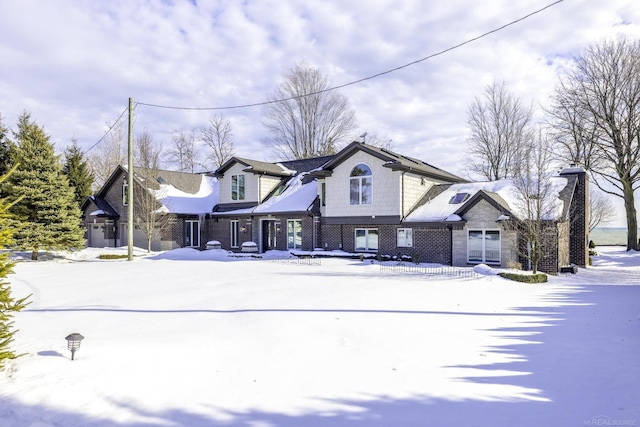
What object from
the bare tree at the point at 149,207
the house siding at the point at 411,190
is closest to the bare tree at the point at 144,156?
the bare tree at the point at 149,207

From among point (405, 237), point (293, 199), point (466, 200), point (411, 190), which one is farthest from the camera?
point (293, 199)

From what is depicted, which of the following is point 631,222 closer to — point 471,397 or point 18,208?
point 471,397

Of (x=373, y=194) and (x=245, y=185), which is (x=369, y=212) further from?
(x=245, y=185)

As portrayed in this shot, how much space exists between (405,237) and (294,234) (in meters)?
7.88

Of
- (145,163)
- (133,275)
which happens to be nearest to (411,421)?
(133,275)

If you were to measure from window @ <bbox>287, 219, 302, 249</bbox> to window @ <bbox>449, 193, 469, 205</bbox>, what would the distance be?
9.85 meters

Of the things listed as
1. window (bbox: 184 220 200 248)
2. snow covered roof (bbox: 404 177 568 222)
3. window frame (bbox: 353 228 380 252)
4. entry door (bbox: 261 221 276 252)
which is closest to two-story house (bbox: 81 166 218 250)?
window (bbox: 184 220 200 248)

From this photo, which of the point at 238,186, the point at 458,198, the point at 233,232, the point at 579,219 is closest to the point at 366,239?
the point at 458,198

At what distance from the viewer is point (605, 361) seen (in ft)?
20.4

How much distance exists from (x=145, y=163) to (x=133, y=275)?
16.7 metres

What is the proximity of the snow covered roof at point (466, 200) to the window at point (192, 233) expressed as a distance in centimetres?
1768

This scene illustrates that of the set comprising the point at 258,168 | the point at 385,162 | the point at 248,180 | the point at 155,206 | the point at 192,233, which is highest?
the point at 258,168

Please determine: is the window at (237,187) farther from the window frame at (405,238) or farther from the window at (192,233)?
the window frame at (405,238)

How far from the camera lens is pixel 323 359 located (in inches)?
245
